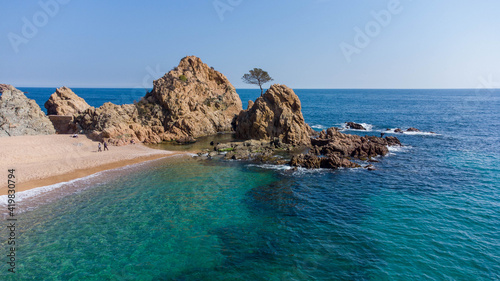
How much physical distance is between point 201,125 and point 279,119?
20.1 m

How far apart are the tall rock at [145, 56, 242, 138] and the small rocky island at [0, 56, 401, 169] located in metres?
0.23

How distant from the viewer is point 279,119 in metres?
52.8

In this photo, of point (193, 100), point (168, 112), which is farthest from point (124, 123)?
point (193, 100)

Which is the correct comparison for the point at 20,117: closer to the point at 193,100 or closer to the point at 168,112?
the point at 168,112

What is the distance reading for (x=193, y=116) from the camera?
60875 mm

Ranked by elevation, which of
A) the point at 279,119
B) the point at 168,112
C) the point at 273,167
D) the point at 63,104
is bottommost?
the point at 273,167

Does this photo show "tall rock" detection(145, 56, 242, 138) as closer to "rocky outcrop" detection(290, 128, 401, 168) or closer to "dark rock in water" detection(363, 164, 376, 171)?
"rocky outcrop" detection(290, 128, 401, 168)

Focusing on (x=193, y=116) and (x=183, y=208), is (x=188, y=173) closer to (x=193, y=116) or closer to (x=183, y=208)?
(x=183, y=208)

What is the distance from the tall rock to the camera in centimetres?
5922

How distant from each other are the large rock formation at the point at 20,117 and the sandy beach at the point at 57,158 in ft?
21.6

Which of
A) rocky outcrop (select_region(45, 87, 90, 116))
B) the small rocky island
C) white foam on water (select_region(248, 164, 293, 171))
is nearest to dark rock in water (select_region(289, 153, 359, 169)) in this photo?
the small rocky island

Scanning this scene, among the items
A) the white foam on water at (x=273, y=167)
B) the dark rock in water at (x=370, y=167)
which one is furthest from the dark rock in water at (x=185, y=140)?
the dark rock in water at (x=370, y=167)

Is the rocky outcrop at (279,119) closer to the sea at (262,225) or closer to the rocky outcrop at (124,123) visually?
the sea at (262,225)

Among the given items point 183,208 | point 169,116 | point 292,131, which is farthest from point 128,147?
point 292,131
